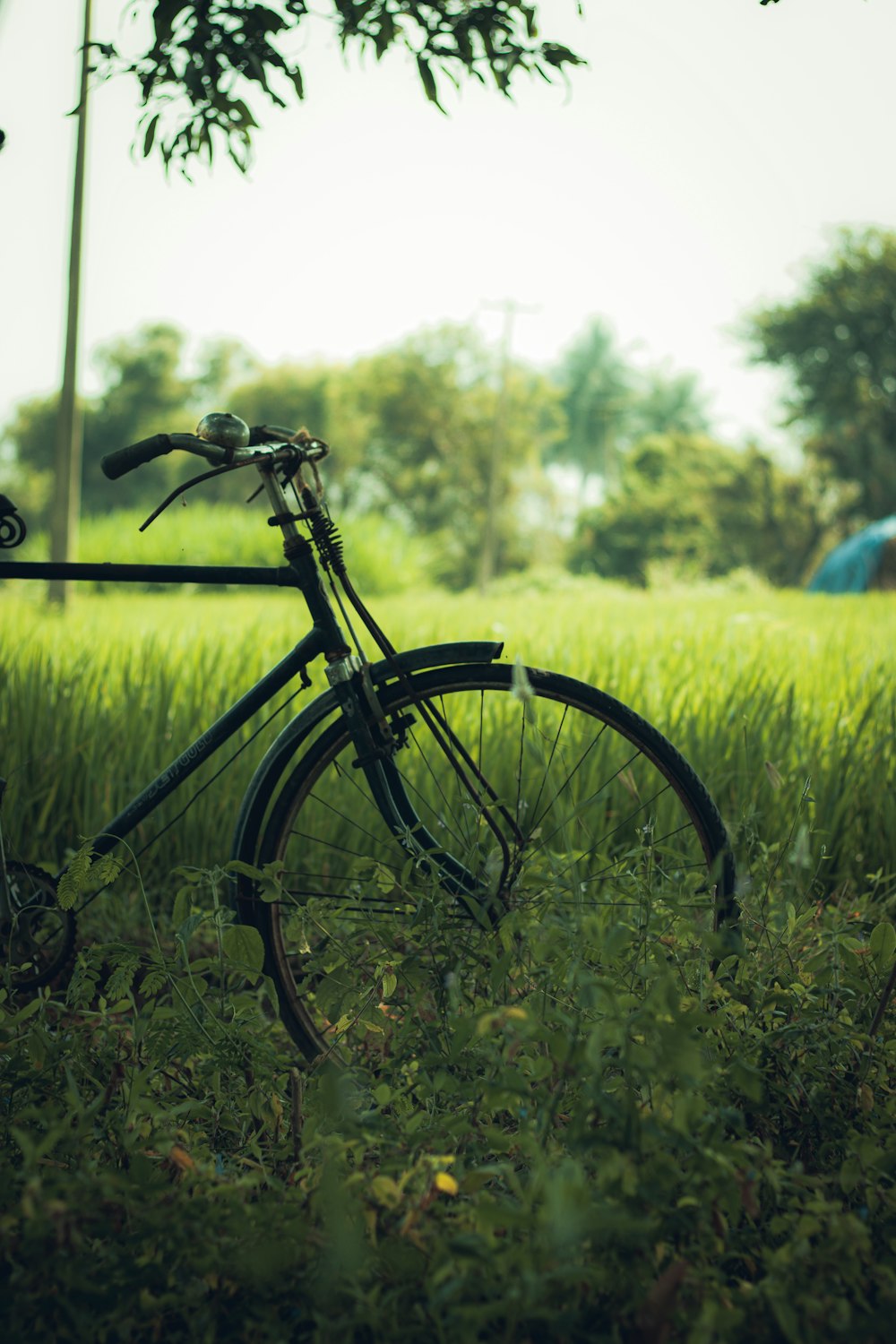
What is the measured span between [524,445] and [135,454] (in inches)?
1801

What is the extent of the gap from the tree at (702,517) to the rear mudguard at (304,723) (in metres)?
29.8

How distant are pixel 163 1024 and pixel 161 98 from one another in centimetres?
215

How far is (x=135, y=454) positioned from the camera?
81.0 inches

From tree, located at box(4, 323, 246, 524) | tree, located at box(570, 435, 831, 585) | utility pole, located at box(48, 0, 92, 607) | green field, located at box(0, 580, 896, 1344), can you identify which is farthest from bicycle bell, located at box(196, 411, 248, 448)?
tree, located at box(4, 323, 246, 524)

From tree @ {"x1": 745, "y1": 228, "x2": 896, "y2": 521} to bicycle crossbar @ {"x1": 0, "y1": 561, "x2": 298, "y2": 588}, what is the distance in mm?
36429

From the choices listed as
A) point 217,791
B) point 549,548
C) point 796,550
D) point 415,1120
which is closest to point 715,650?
point 217,791

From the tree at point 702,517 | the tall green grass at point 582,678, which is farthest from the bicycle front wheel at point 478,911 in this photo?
the tree at point 702,517

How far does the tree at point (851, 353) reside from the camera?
35.3 metres

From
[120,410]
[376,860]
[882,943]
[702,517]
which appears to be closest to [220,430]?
[376,860]

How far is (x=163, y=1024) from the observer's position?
6.24 ft

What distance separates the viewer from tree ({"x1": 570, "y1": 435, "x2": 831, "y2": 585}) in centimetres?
3828

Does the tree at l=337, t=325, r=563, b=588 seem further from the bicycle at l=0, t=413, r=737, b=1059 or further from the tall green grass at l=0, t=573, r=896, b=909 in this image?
the bicycle at l=0, t=413, r=737, b=1059

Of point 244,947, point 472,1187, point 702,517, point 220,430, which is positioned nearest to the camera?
point 472,1187

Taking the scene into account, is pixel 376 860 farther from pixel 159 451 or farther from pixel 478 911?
pixel 159 451
